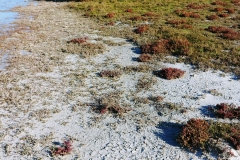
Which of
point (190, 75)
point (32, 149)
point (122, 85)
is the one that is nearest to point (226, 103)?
point (190, 75)

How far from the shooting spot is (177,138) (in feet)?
34.3

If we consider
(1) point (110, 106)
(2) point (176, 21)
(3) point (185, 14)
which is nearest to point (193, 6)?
(3) point (185, 14)

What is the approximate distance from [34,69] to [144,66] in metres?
6.53

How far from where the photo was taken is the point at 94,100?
43.6 ft

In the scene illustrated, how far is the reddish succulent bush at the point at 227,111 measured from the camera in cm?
1181

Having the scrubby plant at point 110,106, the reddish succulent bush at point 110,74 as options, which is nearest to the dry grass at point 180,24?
the reddish succulent bush at point 110,74

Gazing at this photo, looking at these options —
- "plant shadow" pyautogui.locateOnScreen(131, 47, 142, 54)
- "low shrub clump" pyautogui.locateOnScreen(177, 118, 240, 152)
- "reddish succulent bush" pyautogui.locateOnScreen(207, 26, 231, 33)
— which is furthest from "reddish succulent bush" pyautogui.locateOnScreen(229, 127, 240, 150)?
"reddish succulent bush" pyautogui.locateOnScreen(207, 26, 231, 33)

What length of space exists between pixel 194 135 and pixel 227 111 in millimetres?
2672

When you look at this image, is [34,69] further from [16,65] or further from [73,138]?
[73,138]

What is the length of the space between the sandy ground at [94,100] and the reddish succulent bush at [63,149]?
0.14 m

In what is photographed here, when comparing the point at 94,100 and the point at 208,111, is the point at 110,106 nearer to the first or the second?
the point at 94,100

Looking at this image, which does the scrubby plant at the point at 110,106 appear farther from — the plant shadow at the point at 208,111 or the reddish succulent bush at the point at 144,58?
the reddish succulent bush at the point at 144,58

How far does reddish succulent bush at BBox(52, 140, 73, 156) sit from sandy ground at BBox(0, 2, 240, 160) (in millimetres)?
145

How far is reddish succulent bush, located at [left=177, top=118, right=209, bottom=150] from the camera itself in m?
10.1
